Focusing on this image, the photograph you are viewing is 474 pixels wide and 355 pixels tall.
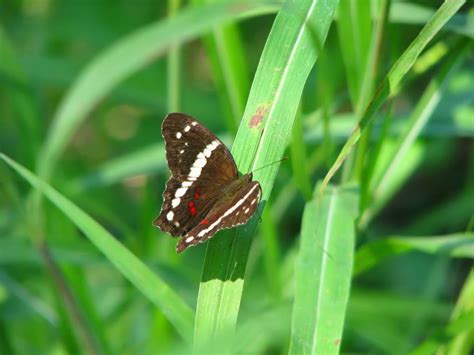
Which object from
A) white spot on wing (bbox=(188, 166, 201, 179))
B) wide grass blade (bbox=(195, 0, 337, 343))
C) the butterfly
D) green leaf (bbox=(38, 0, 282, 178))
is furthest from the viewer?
white spot on wing (bbox=(188, 166, 201, 179))

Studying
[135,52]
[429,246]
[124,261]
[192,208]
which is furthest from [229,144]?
[135,52]

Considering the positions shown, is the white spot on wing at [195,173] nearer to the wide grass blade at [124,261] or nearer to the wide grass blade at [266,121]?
the wide grass blade at [266,121]

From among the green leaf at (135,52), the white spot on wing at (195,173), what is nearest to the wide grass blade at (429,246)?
the white spot on wing at (195,173)

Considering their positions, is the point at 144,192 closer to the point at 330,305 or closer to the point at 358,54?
the point at 358,54

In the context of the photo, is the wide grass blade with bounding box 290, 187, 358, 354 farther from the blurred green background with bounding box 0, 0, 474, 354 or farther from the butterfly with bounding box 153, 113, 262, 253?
the butterfly with bounding box 153, 113, 262, 253

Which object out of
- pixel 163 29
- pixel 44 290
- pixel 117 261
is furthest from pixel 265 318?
pixel 44 290

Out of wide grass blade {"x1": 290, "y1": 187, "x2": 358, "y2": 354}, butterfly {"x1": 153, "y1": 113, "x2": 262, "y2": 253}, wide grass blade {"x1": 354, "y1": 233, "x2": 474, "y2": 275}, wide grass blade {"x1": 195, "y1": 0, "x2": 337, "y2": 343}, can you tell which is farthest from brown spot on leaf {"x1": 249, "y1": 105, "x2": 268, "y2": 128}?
wide grass blade {"x1": 354, "y1": 233, "x2": 474, "y2": 275}
